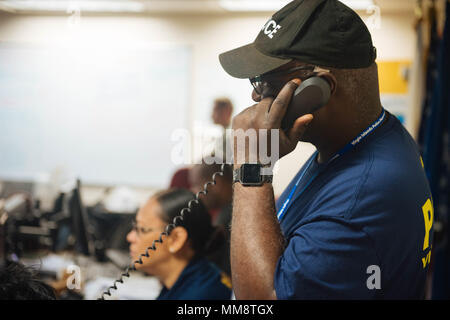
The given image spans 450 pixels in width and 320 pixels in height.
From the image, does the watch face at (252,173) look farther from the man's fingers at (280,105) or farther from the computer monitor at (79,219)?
the computer monitor at (79,219)

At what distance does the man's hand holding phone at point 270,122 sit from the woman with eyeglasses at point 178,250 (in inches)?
30.5

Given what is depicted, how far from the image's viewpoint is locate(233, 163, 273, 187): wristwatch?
2.24 ft

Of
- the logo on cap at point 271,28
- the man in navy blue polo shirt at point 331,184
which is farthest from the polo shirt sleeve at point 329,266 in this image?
the logo on cap at point 271,28

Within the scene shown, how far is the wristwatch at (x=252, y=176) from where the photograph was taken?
68cm

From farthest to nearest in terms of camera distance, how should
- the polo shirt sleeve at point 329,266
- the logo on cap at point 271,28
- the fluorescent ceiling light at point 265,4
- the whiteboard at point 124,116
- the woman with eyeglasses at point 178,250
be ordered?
the whiteboard at point 124,116, the woman with eyeglasses at point 178,250, the fluorescent ceiling light at point 265,4, the logo on cap at point 271,28, the polo shirt sleeve at point 329,266

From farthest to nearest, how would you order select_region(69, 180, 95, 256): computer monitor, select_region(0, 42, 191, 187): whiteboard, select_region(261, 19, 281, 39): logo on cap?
select_region(0, 42, 191, 187): whiteboard, select_region(69, 180, 95, 256): computer monitor, select_region(261, 19, 281, 39): logo on cap

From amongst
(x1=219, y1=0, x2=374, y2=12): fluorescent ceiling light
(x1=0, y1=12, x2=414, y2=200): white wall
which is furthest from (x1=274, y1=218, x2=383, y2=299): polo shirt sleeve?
(x1=0, y1=12, x2=414, y2=200): white wall

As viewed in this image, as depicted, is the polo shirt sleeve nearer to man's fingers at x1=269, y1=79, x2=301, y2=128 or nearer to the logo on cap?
man's fingers at x1=269, y1=79, x2=301, y2=128

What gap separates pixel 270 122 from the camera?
26.5 inches

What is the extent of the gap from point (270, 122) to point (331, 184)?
0.53 feet

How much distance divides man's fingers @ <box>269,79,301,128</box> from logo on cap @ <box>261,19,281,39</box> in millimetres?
124
